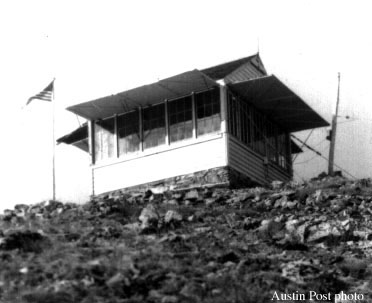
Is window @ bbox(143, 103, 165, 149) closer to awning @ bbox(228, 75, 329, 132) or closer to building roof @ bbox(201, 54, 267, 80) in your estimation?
building roof @ bbox(201, 54, 267, 80)

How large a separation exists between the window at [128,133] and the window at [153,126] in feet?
1.11

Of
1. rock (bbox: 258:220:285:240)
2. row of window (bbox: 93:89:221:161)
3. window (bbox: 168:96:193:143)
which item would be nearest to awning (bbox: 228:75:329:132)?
row of window (bbox: 93:89:221:161)

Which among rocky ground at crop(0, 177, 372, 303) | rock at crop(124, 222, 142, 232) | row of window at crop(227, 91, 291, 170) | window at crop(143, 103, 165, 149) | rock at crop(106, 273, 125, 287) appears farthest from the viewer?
window at crop(143, 103, 165, 149)

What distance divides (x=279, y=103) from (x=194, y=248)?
46.2ft

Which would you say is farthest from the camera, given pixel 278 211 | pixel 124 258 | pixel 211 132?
pixel 211 132

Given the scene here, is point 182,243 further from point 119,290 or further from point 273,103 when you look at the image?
point 273,103

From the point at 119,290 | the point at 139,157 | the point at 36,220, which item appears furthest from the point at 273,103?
the point at 119,290

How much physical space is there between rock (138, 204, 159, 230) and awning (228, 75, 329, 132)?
8564 millimetres

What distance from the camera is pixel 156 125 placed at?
3072 centimetres

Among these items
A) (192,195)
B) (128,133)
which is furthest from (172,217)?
(128,133)

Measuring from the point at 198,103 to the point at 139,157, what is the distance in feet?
9.30

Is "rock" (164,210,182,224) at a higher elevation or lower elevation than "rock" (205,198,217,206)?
lower

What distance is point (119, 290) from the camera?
14836 mm

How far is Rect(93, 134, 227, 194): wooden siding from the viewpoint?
28.9m
